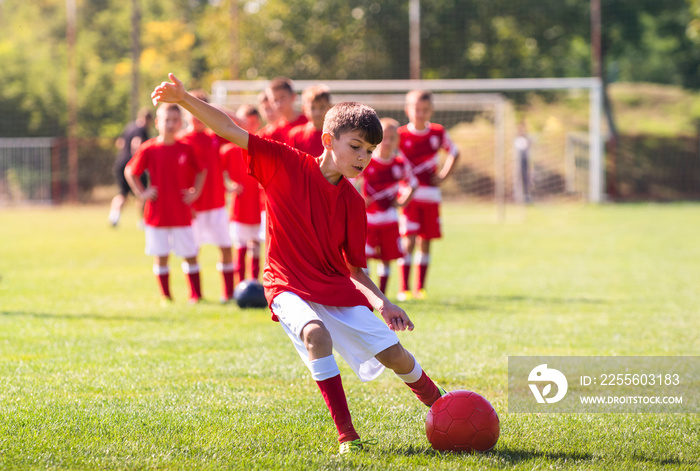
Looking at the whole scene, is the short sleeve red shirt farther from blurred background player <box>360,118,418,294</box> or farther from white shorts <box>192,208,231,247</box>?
white shorts <box>192,208,231,247</box>

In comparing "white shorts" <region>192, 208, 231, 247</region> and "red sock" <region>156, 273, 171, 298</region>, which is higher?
"white shorts" <region>192, 208, 231, 247</region>

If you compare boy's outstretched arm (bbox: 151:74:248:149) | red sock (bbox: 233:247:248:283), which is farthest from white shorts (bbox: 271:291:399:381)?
red sock (bbox: 233:247:248:283)

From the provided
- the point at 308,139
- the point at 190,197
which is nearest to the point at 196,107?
the point at 308,139

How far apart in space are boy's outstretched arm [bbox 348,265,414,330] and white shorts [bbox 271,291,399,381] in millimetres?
66

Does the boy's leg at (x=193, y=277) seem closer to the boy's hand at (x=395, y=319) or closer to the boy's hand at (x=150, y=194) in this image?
the boy's hand at (x=150, y=194)

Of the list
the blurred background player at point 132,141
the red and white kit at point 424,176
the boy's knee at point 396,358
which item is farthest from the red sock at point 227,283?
the blurred background player at point 132,141

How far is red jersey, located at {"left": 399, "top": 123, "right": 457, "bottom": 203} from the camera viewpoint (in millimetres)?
8648

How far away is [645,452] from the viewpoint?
3648 mm

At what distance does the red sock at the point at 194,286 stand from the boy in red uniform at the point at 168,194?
0.06m

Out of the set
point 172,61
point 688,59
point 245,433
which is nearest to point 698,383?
point 245,433

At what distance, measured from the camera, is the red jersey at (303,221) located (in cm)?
364

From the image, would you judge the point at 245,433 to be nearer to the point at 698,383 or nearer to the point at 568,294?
the point at 698,383

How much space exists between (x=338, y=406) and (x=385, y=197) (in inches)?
185

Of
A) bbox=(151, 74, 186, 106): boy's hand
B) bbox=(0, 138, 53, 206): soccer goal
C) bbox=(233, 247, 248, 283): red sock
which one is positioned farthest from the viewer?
bbox=(0, 138, 53, 206): soccer goal
